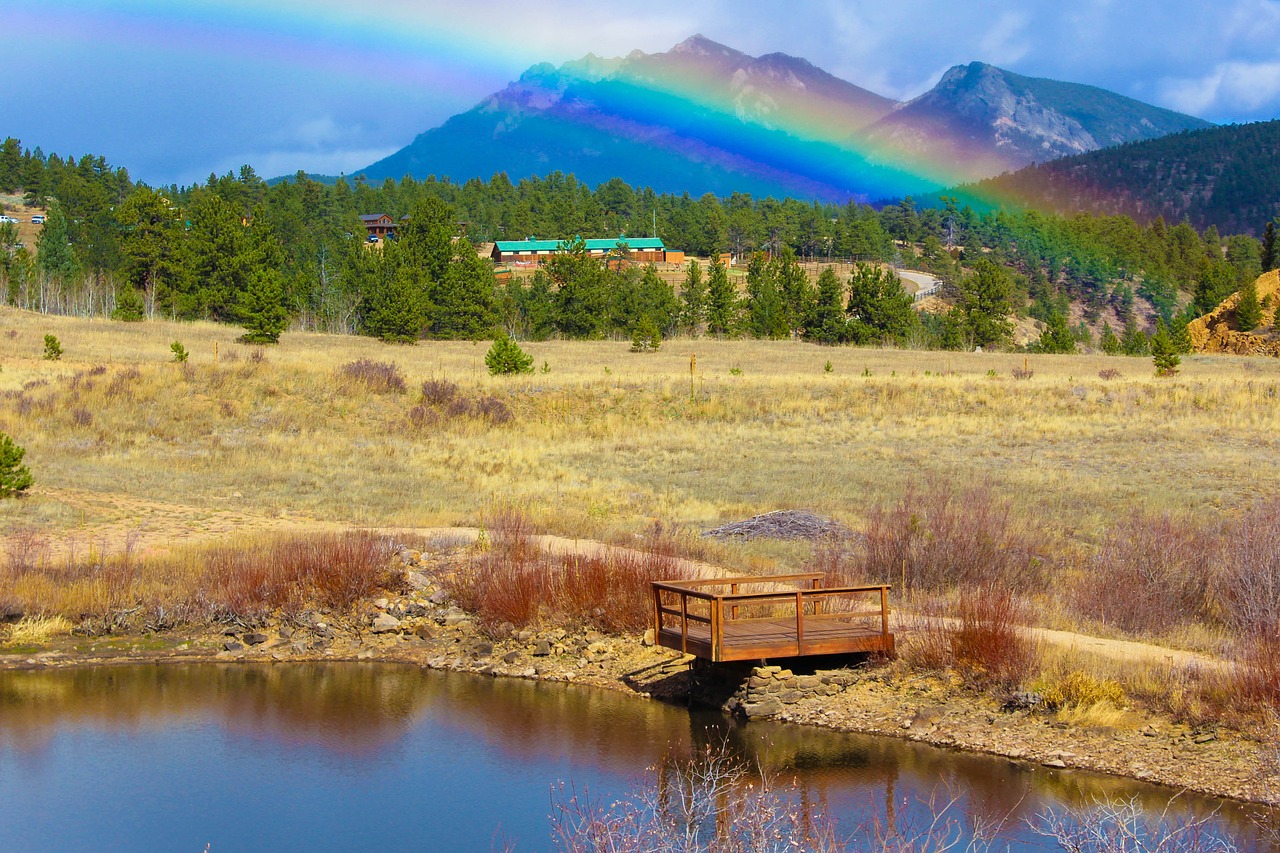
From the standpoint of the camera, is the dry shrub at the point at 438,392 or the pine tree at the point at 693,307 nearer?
the dry shrub at the point at 438,392

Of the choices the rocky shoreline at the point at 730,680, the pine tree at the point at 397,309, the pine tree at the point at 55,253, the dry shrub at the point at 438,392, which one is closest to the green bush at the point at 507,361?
the dry shrub at the point at 438,392

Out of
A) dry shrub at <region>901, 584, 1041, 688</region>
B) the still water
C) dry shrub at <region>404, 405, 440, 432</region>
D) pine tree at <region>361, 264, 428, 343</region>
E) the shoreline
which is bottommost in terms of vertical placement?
the still water

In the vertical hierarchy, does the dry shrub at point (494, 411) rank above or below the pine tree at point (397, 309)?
below

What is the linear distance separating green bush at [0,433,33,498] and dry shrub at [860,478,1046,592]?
1922cm

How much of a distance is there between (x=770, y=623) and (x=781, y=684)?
3.96 feet

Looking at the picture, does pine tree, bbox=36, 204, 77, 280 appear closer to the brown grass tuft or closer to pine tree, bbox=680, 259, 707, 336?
pine tree, bbox=680, 259, 707, 336

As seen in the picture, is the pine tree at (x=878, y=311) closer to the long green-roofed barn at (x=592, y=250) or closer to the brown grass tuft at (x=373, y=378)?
the brown grass tuft at (x=373, y=378)

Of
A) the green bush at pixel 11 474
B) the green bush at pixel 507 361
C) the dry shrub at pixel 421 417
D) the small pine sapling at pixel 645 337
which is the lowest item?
the green bush at pixel 11 474

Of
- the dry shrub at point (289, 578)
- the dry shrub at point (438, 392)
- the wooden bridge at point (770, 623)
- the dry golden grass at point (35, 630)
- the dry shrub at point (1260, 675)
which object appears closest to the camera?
the dry shrub at point (1260, 675)

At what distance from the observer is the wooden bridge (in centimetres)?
1750

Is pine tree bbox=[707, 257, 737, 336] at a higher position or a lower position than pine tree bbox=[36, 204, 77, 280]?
lower

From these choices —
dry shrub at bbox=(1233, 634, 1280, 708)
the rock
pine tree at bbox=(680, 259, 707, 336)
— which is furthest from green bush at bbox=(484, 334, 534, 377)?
pine tree at bbox=(680, 259, 707, 336)

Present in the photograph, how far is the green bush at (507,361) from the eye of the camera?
52.9 meters

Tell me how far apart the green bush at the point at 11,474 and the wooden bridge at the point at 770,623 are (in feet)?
53.9
